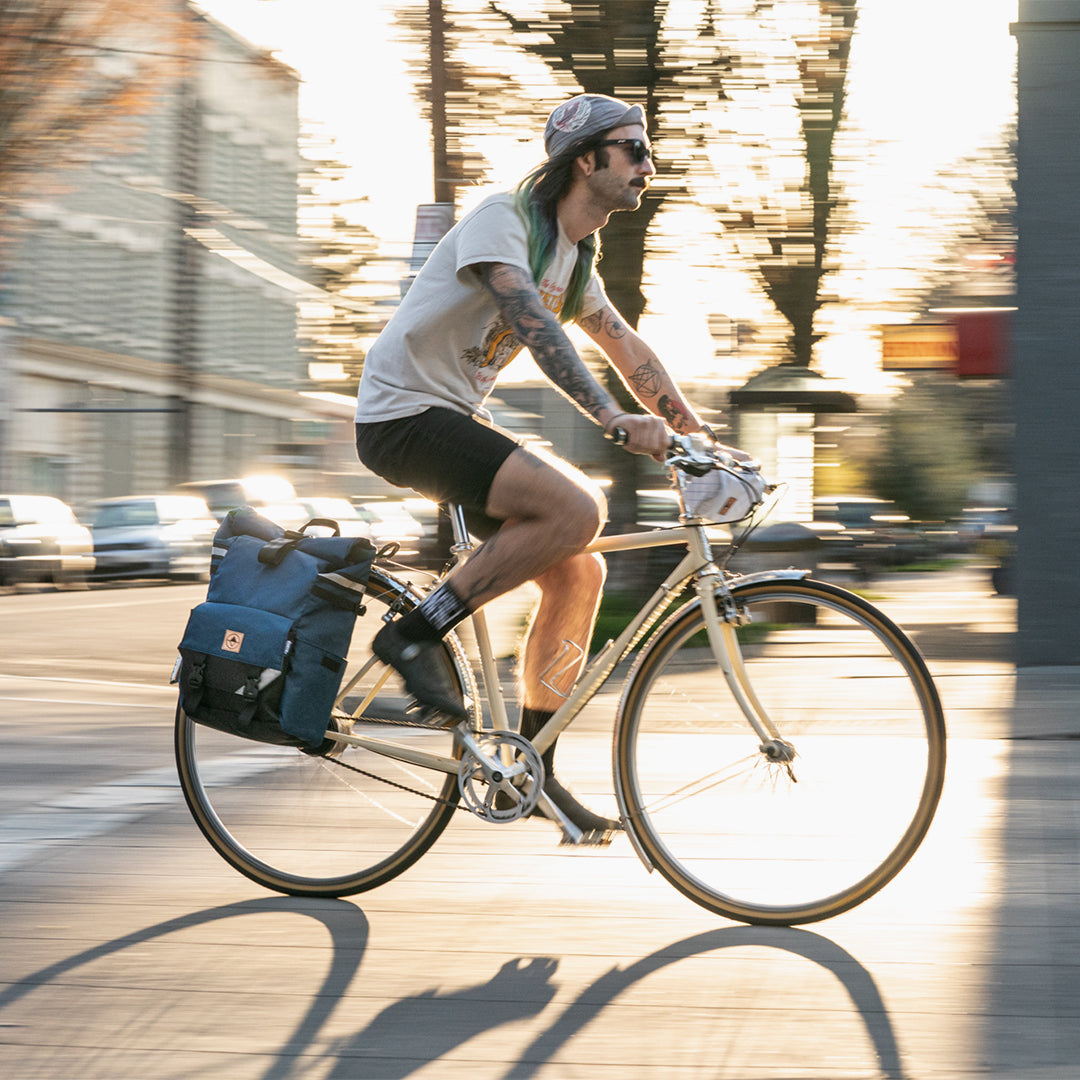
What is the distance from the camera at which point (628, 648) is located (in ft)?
12.7

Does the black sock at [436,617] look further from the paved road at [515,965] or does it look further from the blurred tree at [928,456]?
the blurred tree at [928,456]

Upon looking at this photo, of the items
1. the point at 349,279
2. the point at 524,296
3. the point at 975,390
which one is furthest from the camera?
the point at 975,390

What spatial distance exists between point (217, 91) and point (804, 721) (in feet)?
128

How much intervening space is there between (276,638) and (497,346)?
0.88m

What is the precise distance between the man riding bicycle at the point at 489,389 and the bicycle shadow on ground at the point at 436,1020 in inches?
20.2

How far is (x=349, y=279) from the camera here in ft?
53.9

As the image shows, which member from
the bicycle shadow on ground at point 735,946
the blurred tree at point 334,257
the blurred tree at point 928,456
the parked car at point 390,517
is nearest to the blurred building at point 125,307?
the parked car at point 390,517

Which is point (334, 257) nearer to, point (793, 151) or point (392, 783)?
point (793, 151)

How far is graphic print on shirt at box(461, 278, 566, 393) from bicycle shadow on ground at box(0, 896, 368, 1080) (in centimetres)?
133

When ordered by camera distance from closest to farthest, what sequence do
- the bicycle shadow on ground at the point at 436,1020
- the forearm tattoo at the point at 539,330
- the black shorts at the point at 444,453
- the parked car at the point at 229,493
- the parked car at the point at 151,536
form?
the bicycle shadow on ground at the point at 436,1020
the forearm tattoo at the point at 539,330
the black shorts at the point at 444,453
the parked car at the point at 151,536
the parked car at the point at 229,493

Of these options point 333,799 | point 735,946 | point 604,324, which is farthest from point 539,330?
point 735,946

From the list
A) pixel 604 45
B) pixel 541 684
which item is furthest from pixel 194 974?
pixel 604 45

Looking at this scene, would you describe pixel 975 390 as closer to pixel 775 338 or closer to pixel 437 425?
pixel 775 338

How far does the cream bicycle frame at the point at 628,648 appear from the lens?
12.2ft
